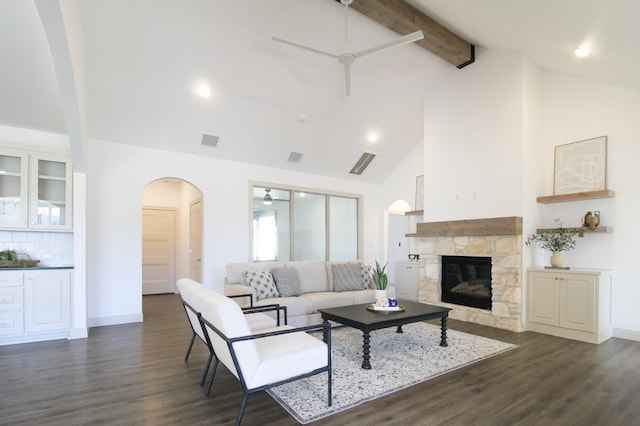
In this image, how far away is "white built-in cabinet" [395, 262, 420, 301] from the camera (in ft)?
24.3

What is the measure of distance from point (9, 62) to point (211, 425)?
14.5 feet

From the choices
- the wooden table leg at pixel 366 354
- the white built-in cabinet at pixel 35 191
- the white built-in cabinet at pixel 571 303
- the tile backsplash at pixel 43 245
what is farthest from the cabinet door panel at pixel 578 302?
the tile backsplash at pixel 43 245

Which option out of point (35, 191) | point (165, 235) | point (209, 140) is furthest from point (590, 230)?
point (165, 235)

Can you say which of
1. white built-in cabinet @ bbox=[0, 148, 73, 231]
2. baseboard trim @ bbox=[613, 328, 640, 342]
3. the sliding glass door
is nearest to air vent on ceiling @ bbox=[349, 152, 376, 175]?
the sliding glass door

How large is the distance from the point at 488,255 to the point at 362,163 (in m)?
3.42

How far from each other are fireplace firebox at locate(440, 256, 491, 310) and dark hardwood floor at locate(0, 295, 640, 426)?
4.26 ft

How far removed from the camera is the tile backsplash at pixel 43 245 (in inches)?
186

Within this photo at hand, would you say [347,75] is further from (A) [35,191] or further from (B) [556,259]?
(A) [35,191]

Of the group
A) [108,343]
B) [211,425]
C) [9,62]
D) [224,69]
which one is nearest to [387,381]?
[211,425]

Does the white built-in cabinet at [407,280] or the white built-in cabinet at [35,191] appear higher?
the white built-in cabinet at [35,191]

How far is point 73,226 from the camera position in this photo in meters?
4.69

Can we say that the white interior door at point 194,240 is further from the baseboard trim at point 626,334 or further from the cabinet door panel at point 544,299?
the baseboard trim at point 626,334

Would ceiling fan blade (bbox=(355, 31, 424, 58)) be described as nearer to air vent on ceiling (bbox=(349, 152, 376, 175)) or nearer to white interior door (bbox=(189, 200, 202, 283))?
air vent on ceiling (bbox=(349, 152, 376, 175))

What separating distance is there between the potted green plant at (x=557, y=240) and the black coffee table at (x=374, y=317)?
2.05 metres
